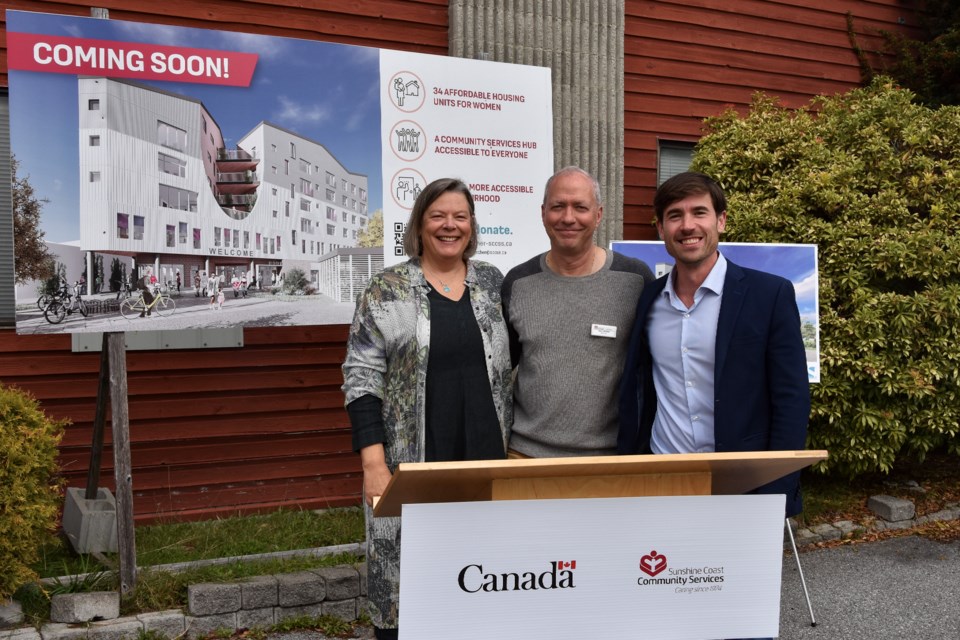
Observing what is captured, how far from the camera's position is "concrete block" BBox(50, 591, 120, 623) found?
3623mm

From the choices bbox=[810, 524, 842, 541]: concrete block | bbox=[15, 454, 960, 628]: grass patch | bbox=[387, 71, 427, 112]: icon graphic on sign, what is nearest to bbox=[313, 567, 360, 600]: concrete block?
bbox=[15, 454, 960, 628]: grass patch

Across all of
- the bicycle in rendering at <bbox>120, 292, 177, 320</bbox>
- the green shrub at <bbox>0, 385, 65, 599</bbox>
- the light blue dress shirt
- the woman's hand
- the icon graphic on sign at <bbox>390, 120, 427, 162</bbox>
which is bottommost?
the green shrub at <bbox>0, 385, 65, 599</bbox>

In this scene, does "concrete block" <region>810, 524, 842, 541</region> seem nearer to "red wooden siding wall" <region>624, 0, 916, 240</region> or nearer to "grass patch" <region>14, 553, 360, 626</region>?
"red wooden siding wall" <region>624, 0, 916, 240</region>

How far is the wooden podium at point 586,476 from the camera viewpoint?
1.78 m

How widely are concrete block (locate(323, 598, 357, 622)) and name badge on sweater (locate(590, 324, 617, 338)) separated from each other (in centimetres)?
227

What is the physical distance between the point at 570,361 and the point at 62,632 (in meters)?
2.73

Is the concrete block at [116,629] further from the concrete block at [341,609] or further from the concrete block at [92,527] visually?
the concrete block at [341,609]

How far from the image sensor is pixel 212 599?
3.78 metres

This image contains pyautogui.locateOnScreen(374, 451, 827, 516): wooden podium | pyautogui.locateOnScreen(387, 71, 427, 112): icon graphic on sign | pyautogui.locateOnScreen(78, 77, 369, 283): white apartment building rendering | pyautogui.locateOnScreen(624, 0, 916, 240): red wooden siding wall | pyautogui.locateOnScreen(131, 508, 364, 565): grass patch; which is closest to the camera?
pyautogui.locateOnScreen(374, 451, 827, 516): wooden podium

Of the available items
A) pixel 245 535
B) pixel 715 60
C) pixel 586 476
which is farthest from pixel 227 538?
pixel 715 60

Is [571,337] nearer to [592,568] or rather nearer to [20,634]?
[592,568]

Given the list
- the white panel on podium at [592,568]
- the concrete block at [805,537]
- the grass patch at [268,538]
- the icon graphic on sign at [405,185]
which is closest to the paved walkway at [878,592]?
the concrete block at [805,537]

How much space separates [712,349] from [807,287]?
2.61 metres

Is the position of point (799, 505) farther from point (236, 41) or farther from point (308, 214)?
point (236, 41)
